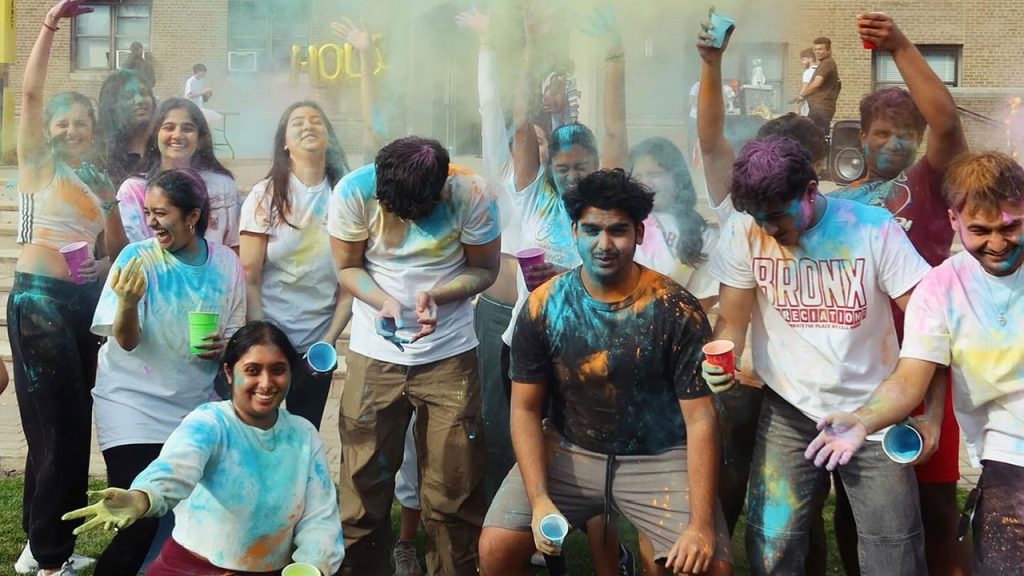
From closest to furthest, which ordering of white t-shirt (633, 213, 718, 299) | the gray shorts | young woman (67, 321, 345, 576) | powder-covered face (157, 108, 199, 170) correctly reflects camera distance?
young woman (67, 321, 345, 576)
the gray shorts
white t-shirt (633, 213, 718, 299)
powder-covered face (157, 108, 199, 170)

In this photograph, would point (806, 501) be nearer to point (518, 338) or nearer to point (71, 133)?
point (518, 338)

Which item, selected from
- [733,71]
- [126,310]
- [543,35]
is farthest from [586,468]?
[733,71]

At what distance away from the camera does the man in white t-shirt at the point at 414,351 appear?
384 cm

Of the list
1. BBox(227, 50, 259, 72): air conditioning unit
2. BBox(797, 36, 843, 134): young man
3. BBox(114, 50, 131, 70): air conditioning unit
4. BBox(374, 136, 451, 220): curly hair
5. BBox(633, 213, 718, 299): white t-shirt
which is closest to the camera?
BBox(374, 136, 451, 220): curly hair

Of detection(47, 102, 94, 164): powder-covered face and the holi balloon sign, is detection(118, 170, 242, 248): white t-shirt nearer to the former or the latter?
detection(47, 102, 94, 164): powder-covered face

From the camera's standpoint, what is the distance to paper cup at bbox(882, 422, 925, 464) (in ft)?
10.4

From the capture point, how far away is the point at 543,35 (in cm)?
501

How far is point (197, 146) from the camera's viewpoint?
4.39m

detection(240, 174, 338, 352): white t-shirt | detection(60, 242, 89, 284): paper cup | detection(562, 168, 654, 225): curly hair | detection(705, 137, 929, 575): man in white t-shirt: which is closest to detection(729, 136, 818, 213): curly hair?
detection(705, 137, 929, 575): man in white t-shirt

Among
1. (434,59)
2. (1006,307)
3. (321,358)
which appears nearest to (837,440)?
(1006,307)

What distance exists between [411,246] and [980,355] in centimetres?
186

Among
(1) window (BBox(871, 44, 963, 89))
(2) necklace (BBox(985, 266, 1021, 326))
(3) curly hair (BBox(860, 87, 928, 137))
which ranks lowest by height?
(2) necklace (BBox(985, 266, 1021, 326))

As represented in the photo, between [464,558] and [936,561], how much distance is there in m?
1.56

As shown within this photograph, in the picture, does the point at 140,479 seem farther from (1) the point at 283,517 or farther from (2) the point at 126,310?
(2) the point at 126,310
